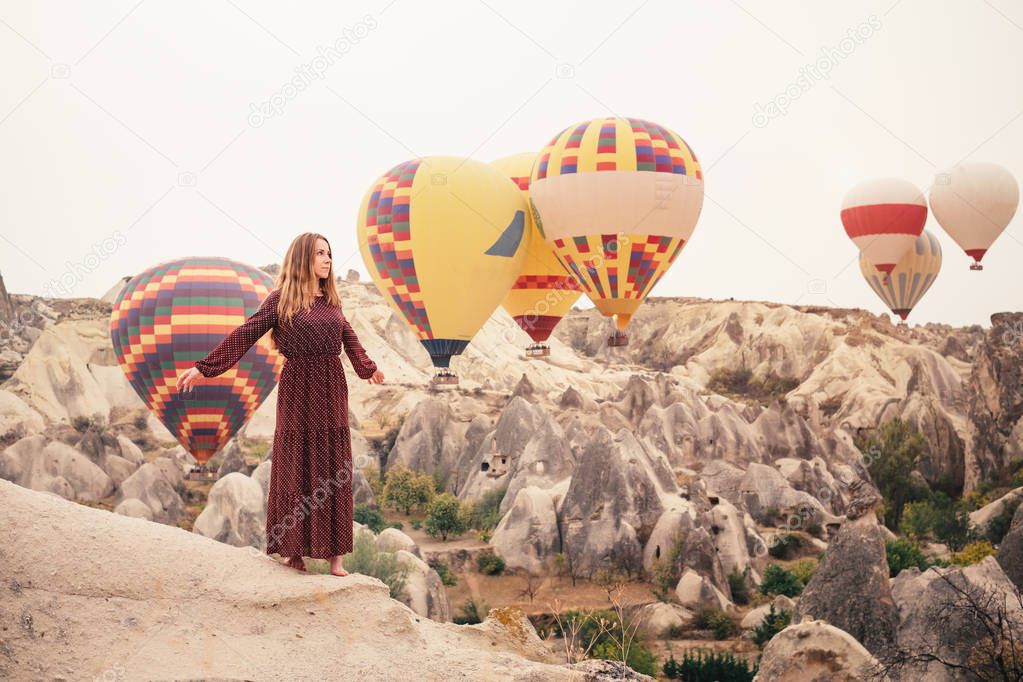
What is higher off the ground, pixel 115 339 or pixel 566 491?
pixel 115 339

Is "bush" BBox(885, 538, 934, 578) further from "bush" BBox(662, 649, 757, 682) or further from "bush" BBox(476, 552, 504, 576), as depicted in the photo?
"bush" BBox(476, 552, 504, 576)

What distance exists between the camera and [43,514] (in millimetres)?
5070

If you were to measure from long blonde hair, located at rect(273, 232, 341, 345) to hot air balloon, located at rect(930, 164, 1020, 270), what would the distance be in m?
36.2

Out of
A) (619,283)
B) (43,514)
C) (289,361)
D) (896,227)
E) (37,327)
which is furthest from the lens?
(37,327)

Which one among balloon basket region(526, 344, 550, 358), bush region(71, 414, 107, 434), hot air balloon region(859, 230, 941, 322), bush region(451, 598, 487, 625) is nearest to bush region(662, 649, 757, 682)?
bush region(451, 598, 487, 625)

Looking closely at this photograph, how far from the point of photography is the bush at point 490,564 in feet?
72.5

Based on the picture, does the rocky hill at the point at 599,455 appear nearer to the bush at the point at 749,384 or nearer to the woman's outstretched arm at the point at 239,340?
the woman's outstretched arm at the point at 239,340

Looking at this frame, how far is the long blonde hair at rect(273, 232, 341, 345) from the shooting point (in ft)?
17.7

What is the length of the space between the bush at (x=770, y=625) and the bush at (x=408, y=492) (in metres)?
13.6

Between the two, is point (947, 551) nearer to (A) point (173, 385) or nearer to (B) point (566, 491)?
(B) point (566, 491)

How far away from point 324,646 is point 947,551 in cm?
2145

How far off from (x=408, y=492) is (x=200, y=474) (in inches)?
235

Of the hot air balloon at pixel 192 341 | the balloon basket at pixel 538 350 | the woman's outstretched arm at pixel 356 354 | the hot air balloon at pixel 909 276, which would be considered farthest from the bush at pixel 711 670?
the hot air balloon at pixel 909 276

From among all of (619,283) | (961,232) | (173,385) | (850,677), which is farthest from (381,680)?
(961,232)
